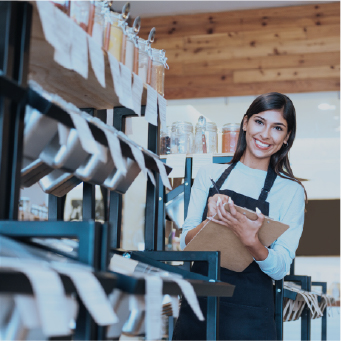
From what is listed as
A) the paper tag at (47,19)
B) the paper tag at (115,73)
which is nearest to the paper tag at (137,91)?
the paper tag at (115,73)

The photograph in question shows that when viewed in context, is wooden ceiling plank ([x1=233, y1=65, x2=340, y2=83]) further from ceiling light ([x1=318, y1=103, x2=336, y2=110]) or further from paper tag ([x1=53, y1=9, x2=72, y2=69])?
paper tag ([x1=53, y1=9, x2=72, y2=69])

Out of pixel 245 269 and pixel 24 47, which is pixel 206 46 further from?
pixel 24 47

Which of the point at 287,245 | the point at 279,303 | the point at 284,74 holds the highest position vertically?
the point at 284,74

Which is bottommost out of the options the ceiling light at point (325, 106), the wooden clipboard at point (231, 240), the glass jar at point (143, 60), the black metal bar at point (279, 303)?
the black metal bar at point (279, 303)

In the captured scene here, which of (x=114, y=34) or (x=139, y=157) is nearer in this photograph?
(x=139, y=157)

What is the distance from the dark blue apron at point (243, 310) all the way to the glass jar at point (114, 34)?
2.59ft

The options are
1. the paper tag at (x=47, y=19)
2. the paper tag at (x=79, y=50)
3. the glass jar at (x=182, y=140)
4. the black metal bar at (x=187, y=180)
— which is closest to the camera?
the paper tag at (x=47, y=19)

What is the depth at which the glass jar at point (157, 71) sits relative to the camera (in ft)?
6.03

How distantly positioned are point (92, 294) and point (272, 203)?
50.3 inches

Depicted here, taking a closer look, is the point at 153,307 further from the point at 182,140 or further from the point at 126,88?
the point at 182,140

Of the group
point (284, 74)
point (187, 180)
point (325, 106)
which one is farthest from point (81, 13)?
point (325, 106)

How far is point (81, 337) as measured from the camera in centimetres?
94

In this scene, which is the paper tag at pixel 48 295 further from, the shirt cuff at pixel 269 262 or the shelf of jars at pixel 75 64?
the shirt cuff at pixel 269 262

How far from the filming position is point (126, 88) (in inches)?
58.1
